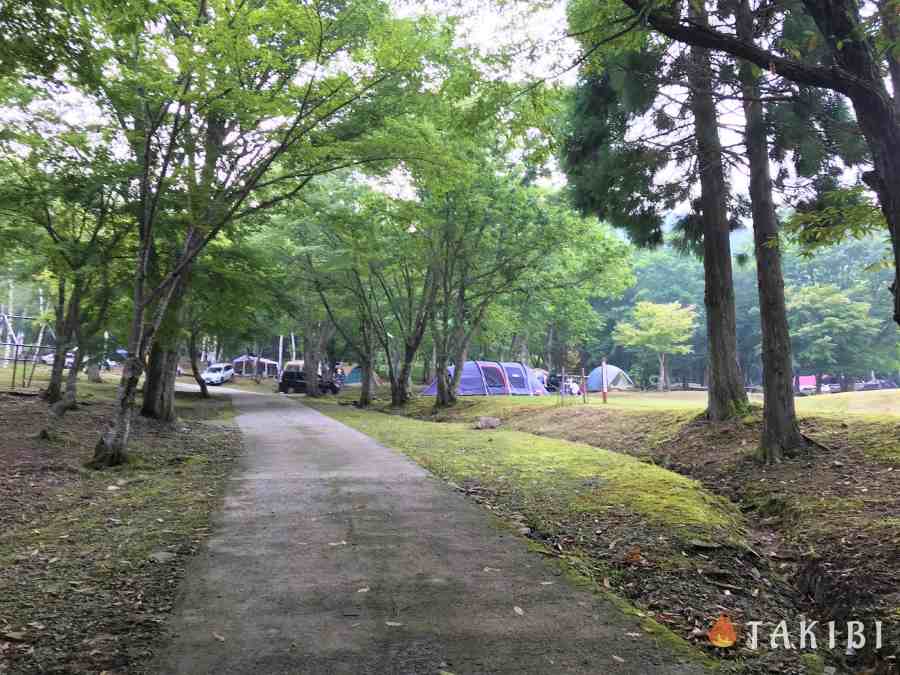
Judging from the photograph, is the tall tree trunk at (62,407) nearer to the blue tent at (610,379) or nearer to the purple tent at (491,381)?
the purple tent at (491,381)

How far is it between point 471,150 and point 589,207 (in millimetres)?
4411

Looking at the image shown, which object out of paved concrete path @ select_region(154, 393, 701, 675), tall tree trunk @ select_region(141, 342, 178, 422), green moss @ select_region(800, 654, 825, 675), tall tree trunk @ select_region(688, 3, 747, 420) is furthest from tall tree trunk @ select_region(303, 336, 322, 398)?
green moss @ select_region(800, 654, 825, 675)

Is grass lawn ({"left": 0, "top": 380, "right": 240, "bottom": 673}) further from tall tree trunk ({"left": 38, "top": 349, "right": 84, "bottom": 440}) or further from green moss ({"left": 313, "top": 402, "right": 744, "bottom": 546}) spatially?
green moss ({"left": 313, "top": 402, "right": 744, "bottom": 546})

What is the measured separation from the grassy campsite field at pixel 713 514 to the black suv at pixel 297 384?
80.1 feet

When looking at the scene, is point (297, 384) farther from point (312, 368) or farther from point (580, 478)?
point (580, 478)

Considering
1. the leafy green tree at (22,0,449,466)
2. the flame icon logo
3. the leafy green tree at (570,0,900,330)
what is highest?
the leafy green tree at (22,0,449,466)

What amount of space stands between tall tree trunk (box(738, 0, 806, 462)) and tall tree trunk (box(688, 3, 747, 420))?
3.70 ft

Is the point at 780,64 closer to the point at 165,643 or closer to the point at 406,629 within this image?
the point at 406,629

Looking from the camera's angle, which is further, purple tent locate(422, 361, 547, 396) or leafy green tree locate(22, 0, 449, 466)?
purple tent locate(422, 361, 547, 396)

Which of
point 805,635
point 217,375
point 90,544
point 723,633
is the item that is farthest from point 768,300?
point 217,375

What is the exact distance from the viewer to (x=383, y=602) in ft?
11.2

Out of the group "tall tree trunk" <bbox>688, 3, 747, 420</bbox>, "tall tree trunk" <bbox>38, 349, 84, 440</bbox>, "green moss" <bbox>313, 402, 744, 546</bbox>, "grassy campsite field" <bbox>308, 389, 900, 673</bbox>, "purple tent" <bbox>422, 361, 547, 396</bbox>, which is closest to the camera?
"grassy campsite field" <bbox>308, 389, 900, 673</bbox>

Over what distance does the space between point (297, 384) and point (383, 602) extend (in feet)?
104

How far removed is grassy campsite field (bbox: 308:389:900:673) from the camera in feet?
12.6
